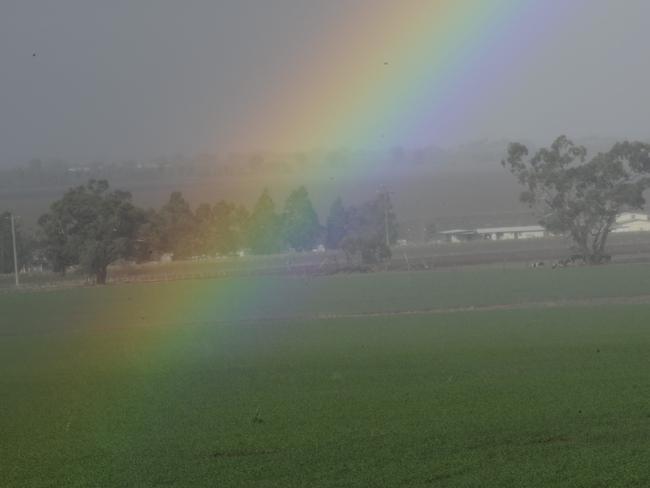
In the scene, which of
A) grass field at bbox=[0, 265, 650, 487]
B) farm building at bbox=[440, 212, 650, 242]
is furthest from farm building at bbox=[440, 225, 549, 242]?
grass field at bbox=[0, 265, 650, 487]

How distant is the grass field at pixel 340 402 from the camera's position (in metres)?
11.9

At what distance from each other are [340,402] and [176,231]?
290 feet

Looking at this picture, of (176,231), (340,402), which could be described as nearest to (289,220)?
(176,231)

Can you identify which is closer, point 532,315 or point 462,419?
point 462,419

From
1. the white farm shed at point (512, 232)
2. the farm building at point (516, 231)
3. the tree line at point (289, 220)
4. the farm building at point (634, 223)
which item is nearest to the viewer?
the tree line at point (289, 220)

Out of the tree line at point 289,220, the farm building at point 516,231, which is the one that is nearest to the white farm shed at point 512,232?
the farm building at point 516,231

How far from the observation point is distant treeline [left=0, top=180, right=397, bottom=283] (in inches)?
3460

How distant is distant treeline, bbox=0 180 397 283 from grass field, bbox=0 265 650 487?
4860cm

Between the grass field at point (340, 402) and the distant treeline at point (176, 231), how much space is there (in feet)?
159

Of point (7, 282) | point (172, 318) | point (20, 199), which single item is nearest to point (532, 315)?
point (172, 318)

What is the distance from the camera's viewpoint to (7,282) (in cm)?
9112

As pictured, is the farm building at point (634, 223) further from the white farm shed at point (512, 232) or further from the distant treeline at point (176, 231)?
the distant treeline at point (176, 231)

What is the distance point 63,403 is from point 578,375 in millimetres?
8642

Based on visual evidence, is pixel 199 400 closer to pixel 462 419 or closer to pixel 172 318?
pixel 462 419
